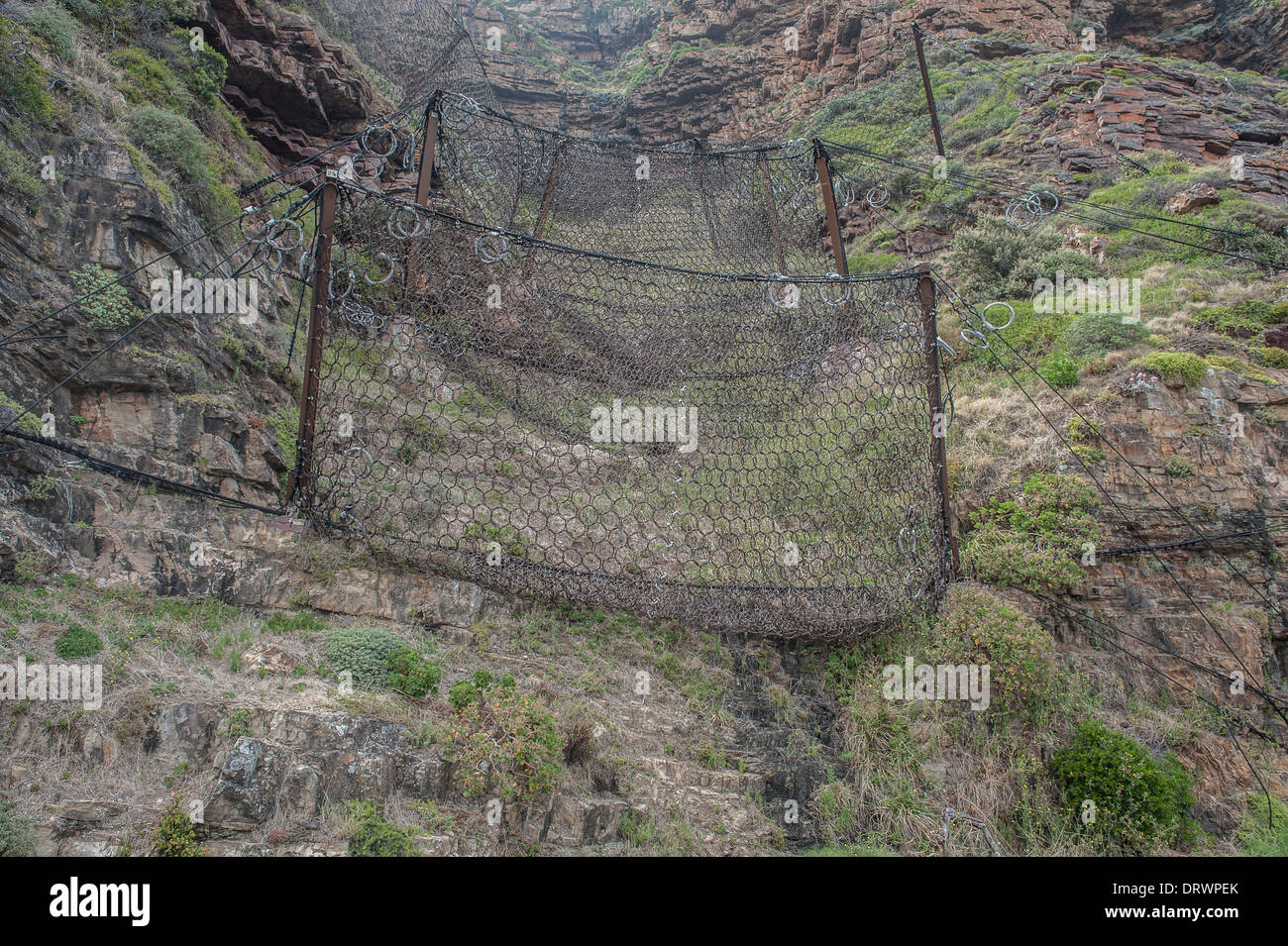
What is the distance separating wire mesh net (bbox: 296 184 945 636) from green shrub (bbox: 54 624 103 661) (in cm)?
168

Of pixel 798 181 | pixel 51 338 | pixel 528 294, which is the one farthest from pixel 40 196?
pixel 798 181

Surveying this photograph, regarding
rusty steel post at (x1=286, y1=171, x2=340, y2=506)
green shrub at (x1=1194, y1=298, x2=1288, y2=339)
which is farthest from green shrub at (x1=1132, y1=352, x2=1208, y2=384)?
rusty steel post at (x1=286, y1=171, x2=340, y2=506)

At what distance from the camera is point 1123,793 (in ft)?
15.8

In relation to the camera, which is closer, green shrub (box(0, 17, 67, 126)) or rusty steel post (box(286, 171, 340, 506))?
rusty steel post (box(286, 171, 340, 506))

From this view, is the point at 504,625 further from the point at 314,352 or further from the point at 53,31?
the point at 53,31

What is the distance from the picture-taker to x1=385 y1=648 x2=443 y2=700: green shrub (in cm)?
465

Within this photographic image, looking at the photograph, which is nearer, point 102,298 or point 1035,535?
point 102,298

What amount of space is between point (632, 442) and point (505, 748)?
3.27 m

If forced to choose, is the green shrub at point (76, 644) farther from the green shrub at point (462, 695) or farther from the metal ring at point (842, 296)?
the metal ring at point (842, 296)

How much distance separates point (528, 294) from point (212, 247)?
3123mm

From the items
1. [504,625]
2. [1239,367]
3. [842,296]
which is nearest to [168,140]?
[504,625]

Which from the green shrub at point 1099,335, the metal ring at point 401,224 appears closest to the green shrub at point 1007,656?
the green shrub at point 1099,335

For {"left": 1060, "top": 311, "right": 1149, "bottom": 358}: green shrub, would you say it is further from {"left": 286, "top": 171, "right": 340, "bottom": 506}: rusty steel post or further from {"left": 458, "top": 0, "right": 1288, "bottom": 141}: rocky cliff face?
{"left": 458, "top": 0, "right": 1288, "bottom": 141}: rocky cliff face

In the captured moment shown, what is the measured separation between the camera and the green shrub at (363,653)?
4637 millimetres
